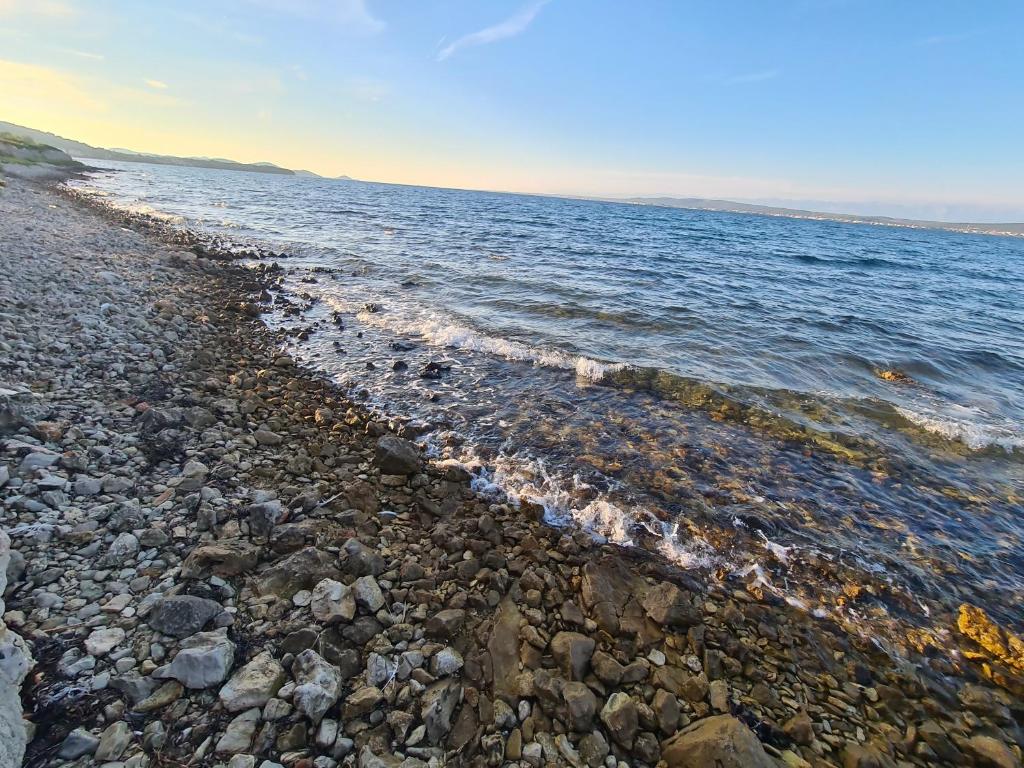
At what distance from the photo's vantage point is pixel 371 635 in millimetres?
3889

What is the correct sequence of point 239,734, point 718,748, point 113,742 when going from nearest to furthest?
point 113,742 → point 239,734 → point 718,748

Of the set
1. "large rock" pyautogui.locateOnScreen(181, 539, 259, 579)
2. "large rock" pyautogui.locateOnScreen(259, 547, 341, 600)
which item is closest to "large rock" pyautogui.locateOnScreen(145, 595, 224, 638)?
"large rock" pyautogui.locateOnScreen(181, 539, 259, 579)

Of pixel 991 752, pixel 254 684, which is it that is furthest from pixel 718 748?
pixel 254 684

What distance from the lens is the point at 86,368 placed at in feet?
25.0

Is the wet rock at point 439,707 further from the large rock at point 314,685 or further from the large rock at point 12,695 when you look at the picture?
the large rock at point 12,695

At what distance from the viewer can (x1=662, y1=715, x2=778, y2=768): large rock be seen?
3082mm

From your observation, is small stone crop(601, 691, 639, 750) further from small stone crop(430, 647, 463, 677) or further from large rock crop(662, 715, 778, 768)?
small stone crop(430, 647, 463, 677)

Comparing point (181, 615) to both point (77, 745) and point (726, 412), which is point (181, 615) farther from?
point (726, 412)

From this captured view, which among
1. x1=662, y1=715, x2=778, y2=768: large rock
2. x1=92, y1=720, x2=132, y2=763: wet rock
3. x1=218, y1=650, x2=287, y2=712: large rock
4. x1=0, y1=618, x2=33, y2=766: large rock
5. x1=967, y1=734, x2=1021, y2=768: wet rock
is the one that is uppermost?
x1=0, y1=618, x2=33, y2=766: large rock

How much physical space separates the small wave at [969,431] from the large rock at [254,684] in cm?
1244

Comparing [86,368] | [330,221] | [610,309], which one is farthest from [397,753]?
[330,221]

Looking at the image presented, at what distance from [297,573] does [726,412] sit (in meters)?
8.67

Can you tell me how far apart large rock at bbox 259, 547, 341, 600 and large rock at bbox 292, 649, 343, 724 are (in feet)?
2.65

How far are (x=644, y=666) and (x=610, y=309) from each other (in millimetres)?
14439
